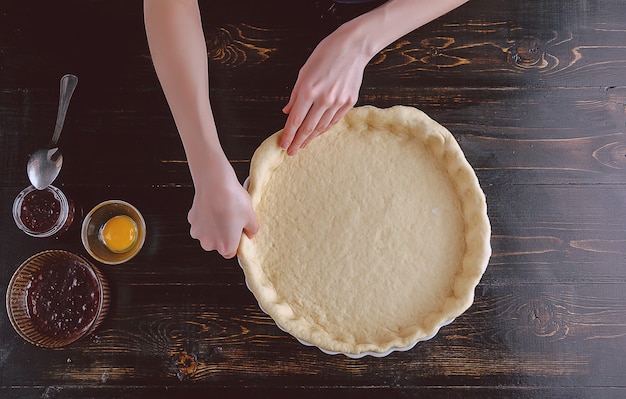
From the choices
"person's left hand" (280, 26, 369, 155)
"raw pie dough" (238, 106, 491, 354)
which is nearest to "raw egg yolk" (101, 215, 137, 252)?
"raw pie dough" (238, 106, 491, 354)

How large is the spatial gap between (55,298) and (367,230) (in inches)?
32.2

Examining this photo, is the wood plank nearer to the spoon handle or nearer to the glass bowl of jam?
the glass bowl of jam

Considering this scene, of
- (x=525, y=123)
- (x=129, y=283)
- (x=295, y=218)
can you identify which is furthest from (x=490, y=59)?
(x=129, y=283)

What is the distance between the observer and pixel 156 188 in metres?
1.45

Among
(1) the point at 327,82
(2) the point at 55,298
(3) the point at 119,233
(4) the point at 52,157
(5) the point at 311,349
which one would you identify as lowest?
(5) the point at 311,349

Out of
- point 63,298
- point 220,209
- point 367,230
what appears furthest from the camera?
point 63,298

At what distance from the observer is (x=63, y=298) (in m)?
1.38

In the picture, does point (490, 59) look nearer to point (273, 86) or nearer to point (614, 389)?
point (273, 86)

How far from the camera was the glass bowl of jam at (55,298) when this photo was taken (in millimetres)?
1356

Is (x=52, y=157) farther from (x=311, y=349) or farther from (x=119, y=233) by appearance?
(x=311, y=349)

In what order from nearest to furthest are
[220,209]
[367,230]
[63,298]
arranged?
[220,209] < [367,230] < [63,298]

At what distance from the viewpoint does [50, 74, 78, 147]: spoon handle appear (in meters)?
1.42

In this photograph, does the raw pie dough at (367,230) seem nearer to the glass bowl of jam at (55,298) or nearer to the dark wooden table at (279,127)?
the dark wooden table at (279,127)

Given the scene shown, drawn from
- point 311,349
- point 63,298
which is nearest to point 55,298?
point 63,298
